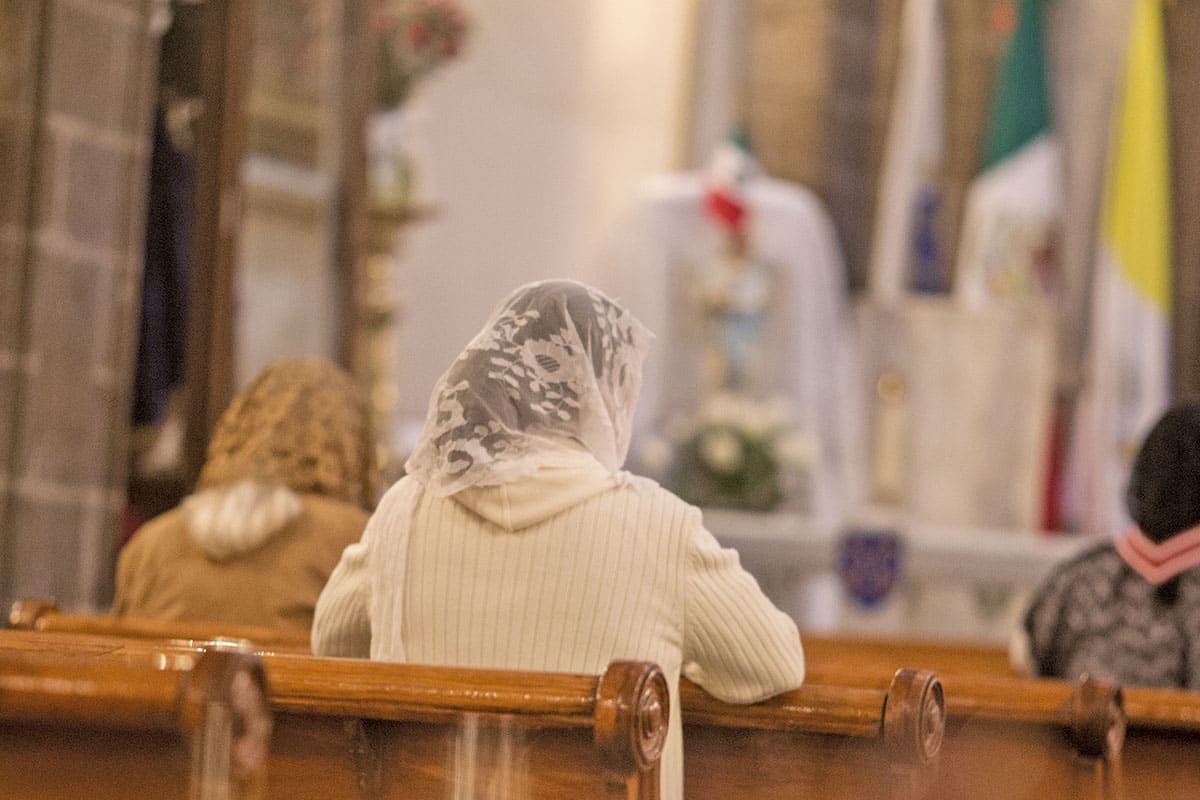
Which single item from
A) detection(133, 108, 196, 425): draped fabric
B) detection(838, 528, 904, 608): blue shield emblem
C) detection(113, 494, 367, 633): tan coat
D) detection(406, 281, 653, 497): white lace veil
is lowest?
detection(838, 528, 904, 608): blue shield emblem

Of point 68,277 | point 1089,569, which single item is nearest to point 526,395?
point 1089,569

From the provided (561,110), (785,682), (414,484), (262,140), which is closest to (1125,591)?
(785,682)

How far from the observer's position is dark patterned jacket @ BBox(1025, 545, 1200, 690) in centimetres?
370

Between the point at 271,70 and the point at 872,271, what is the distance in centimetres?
357

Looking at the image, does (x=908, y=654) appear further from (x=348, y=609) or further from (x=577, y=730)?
(x=577, y=730)

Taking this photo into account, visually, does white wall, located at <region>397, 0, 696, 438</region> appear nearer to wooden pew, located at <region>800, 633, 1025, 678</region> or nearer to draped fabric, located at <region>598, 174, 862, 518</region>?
draped fabric, located at <region>598, 174, 862, 518</region>

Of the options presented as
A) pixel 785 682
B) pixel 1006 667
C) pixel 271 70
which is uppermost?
pixel 271 70

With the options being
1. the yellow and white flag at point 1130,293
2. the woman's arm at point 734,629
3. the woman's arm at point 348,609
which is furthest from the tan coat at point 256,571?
the yellow and white flag at point 1130,293

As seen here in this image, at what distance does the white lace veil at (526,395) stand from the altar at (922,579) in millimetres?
5014

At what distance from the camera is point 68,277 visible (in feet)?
16.4

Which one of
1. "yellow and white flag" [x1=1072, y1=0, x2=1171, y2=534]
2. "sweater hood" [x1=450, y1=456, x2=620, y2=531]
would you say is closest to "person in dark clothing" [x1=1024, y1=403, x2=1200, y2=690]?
"sweater hood" [x1=450, y1=456, x2=620, y2=531]

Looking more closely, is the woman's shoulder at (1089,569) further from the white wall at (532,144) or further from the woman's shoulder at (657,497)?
the white wall at (532,144)

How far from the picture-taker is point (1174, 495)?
12.1 feet

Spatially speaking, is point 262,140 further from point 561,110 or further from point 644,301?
point 561,110
